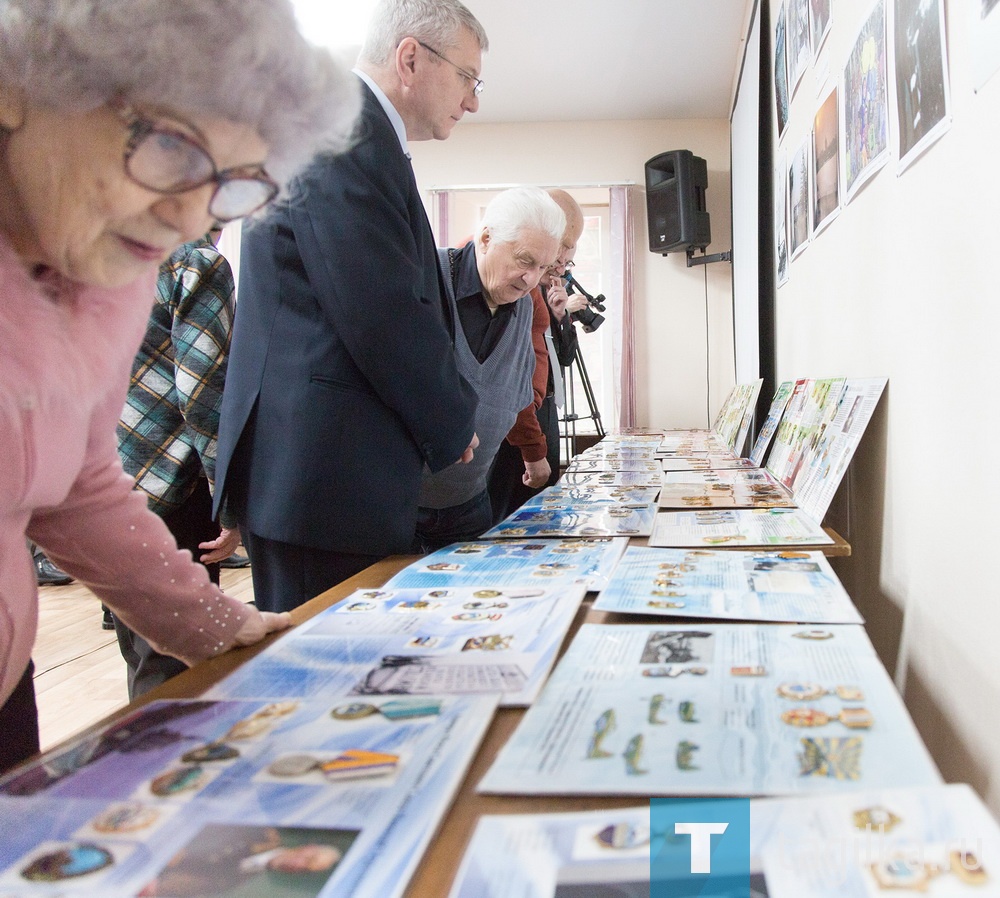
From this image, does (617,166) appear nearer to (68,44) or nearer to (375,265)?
(375,265)

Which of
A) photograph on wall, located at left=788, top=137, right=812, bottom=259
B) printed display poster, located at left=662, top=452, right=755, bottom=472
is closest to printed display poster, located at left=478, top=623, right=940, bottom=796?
printed display poster, located at left=662, top=452, right=755, bottom=472

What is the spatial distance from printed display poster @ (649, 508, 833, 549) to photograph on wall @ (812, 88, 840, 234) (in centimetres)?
80

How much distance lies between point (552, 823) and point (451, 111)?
1.16 m

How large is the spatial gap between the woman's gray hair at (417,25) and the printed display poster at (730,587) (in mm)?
831

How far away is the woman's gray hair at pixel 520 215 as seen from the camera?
1561 millimetres

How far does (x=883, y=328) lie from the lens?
138 cm

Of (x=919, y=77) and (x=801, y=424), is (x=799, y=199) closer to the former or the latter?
(x=801, y=424)

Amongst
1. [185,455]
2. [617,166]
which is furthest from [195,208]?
[617,166]

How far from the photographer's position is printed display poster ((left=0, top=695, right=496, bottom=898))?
1.30 feet

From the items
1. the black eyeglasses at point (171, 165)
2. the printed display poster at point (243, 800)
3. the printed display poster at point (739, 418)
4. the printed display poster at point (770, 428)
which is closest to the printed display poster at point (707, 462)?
the printed display poster at point (770, 428)

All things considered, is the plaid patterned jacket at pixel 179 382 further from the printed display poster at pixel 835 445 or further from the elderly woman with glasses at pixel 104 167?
the printed display poster at pixel 835 445

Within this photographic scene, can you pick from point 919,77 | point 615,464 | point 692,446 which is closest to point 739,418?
point 692,446

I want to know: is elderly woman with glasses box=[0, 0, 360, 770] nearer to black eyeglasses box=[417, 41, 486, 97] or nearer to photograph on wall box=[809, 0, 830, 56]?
black eyeglasses box=[417, 41, 486, 97]

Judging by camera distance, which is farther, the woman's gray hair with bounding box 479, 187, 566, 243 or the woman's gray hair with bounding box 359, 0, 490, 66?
the woman's gray hair with bounding box 479, 187, 566, 243
